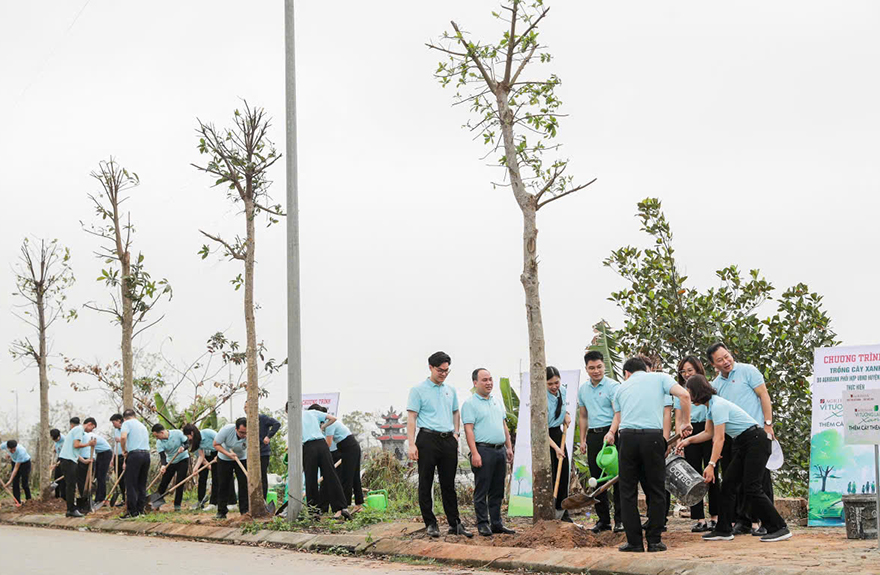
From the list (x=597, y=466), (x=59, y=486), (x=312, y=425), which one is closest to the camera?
(x=597, y=466)

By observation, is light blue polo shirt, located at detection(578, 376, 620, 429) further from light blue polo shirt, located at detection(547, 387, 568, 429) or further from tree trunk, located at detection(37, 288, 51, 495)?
tree trunk, located at detection(37, 288, 51, 495)

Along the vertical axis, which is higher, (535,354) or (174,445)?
(535,354)

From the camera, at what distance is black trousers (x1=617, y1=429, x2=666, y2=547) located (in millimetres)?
9445

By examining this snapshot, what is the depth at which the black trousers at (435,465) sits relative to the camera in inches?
453

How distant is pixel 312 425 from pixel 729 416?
6.67 m

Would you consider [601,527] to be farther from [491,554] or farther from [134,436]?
[134,436]

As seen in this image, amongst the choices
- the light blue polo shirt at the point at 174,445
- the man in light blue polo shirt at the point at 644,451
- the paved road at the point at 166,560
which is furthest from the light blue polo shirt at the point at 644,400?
the light blue polo shirt at the point at 174,445

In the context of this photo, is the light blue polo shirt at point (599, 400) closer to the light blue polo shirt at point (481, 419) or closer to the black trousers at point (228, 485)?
the light blue polo shirt at point (481, 419)

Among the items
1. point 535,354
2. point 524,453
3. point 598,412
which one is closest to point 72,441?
point 524,453

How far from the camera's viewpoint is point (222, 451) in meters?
16.1

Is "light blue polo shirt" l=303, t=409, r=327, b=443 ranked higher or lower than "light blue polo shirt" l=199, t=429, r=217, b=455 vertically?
higher

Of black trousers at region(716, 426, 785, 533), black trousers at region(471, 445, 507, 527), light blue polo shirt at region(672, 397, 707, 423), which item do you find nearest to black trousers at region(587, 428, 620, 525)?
light blue polo shirt at region(672, 397, 707, 423)

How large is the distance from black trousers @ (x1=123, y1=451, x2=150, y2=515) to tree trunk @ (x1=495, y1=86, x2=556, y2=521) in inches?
326

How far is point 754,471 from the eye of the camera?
9.67 metres
